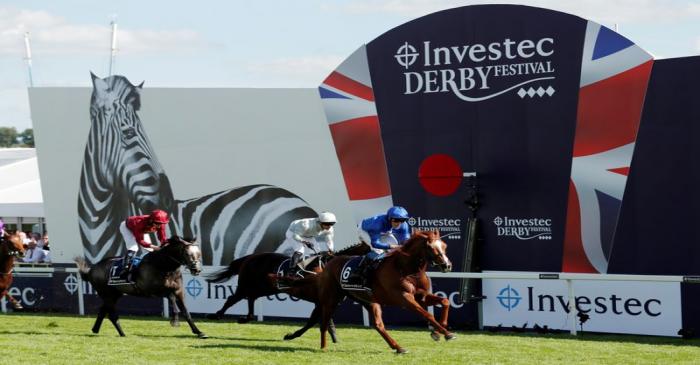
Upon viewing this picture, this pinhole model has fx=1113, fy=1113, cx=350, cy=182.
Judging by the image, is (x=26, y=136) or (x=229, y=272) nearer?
(x=229, y=272)

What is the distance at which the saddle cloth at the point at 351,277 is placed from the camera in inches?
446

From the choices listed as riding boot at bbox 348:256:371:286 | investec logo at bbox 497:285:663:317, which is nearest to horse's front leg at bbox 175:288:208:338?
riding boot at bbox 348:256:371:286

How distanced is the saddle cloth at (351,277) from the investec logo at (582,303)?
3700mm

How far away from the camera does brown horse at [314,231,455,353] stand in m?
10.6

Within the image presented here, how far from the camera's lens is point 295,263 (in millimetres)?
12992

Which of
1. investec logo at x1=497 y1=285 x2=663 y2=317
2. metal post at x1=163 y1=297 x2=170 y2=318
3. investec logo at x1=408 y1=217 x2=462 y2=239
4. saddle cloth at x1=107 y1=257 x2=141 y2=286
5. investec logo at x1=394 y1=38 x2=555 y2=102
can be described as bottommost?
metal post at x1=163 y1=297 x2=170 y2=318

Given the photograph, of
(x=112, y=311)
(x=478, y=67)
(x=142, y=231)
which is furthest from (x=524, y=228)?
(x=112, y=311)

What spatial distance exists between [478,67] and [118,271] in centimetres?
531

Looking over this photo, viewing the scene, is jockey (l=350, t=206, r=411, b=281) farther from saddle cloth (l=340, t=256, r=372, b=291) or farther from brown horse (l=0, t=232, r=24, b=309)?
brown horse (l=0, t=232, r=24, b=309)

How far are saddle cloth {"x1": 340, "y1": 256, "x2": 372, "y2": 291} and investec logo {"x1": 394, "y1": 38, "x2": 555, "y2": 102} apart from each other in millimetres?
4035

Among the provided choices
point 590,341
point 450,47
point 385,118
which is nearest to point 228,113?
point 385,118

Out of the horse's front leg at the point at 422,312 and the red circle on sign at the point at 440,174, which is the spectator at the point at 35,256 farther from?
the horse's front leg at the point at 422,312

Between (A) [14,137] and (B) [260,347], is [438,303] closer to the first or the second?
(B) [260,347]

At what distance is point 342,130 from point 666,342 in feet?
17.8
